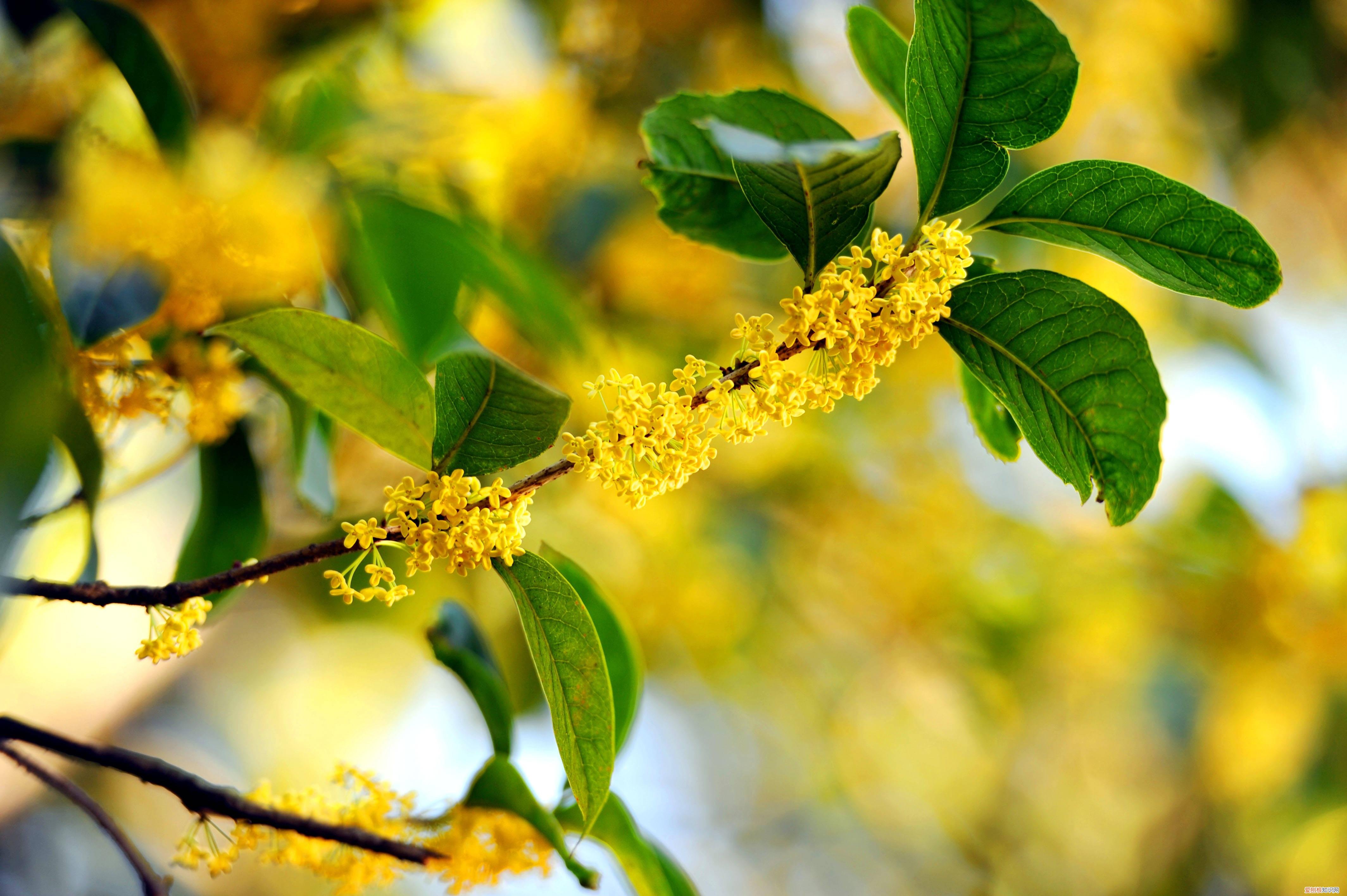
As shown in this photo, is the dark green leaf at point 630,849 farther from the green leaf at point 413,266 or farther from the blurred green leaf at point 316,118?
the blurred green leaf at point 316,118

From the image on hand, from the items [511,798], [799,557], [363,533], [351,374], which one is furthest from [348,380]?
[799,557]

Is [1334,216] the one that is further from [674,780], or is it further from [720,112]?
[720,112]

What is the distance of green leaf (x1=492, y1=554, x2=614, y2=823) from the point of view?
0.50m

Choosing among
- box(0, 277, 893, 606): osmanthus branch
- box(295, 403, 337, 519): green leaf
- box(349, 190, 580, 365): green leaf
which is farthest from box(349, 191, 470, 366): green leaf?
box(0, 277, 893, 606): osmanthus branch

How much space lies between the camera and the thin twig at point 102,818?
0.50 m

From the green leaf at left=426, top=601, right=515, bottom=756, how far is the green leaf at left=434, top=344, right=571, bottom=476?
0.22 m

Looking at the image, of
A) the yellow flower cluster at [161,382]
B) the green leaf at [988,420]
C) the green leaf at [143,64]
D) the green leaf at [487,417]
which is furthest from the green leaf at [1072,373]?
the green leaf at [143,64]

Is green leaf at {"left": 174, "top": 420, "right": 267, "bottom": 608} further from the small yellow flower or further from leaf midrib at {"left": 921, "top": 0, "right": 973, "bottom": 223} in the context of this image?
leaf midrib at {"left": 921, "top": 0, "right": 973, "bottom": 223}

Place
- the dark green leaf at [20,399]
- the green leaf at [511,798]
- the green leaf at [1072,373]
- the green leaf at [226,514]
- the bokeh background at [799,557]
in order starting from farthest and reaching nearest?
the bokeh background at [799,557], the green leaf at [226,514], the green leaf at [511,798], the green leaf at [1072,373], the dark green leaf at [20,399]

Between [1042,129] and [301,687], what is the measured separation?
91.9 inches

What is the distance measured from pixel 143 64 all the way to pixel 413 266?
0.92ft

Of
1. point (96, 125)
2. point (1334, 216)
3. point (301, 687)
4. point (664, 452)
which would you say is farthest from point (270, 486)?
point (1334, 216)

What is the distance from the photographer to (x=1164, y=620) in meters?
2.41

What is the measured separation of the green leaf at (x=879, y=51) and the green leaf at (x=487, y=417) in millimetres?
326
